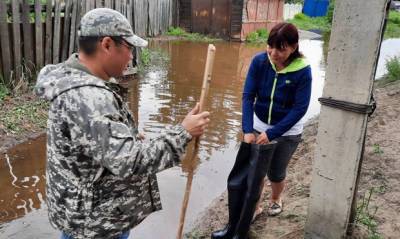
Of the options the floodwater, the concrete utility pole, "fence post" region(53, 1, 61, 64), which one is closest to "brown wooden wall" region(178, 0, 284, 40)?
the floodwater

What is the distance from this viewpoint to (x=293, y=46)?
2.92 metres

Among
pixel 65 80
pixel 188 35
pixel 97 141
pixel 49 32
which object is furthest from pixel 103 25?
pixel 188 35

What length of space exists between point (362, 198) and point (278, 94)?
1411 millimetres

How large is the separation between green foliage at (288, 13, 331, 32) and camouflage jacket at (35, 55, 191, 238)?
91.7ft

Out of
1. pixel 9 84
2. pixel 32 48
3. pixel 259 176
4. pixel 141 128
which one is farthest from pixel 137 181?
pixel 32 48

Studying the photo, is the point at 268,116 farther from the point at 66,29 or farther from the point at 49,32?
the point at 66,29

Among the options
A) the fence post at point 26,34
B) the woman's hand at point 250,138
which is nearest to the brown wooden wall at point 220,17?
the fence post at point 26,34

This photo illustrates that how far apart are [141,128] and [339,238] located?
3.86 meters

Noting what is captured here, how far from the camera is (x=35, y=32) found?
6578 mm

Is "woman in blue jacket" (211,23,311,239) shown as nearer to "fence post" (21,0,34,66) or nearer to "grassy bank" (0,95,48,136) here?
"grassy bank" (0,95,48,136)

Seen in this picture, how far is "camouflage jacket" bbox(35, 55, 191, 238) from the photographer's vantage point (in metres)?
1.65

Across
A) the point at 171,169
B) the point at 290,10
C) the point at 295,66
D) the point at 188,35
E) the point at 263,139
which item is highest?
the point at 290,10

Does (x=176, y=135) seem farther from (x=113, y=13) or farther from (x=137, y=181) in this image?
(x=113, y=13)

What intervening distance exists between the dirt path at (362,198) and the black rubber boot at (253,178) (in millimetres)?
307
